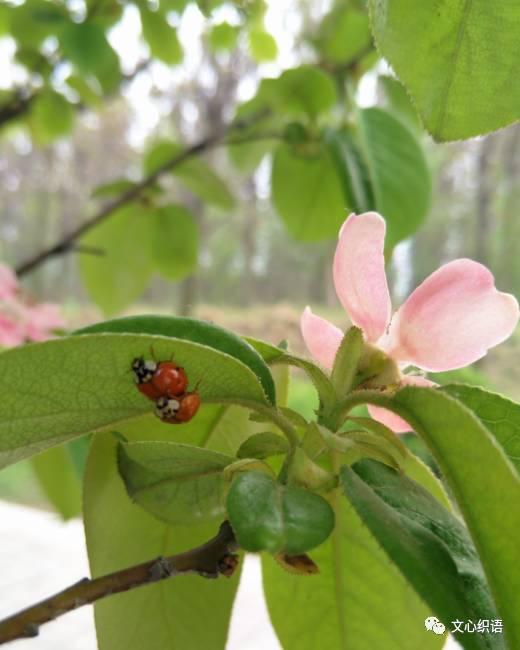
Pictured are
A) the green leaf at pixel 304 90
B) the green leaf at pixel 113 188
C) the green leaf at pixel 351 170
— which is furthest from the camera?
the green leaf at pixel 113 188

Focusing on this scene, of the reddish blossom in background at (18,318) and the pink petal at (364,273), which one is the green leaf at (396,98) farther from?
the pink petal at (364,273)

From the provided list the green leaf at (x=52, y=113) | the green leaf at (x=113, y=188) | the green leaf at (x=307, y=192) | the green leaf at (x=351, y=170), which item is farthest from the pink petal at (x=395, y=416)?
the green leaf at (x=52, y=113)

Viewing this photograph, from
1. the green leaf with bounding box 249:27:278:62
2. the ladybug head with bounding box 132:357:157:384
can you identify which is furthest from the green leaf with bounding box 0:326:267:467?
the green leaf with bounding box 249:27:278:62

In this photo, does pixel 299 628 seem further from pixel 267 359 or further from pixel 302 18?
pixel 302 18

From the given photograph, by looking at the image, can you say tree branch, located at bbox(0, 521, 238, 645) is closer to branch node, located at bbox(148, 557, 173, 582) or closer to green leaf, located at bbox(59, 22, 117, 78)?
branch node, located at bbox(148, 557, 173, 582)

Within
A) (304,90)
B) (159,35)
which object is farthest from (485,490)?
(159,35)

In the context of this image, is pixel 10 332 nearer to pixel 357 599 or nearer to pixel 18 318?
pixel 18 318
